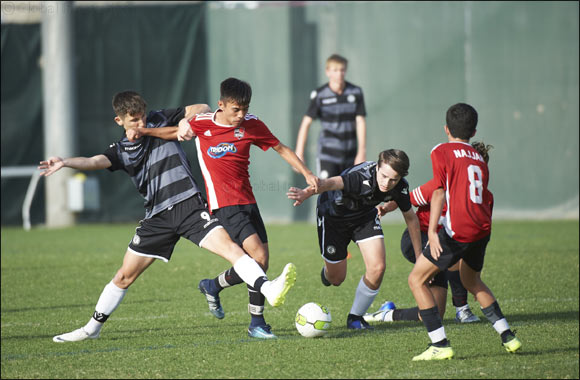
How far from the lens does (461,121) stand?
5.24 metres

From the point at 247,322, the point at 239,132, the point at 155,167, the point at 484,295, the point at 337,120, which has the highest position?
the point at 239,132

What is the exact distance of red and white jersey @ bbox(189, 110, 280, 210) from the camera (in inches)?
237

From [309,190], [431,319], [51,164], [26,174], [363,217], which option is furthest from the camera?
[26,174]

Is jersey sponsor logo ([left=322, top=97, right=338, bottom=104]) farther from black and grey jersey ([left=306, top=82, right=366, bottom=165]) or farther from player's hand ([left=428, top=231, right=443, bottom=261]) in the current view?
player's hand ([left=428, top=231, right=443, bottom=261])

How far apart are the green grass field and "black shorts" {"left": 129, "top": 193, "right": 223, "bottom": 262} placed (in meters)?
0.71

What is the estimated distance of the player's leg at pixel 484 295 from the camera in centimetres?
505

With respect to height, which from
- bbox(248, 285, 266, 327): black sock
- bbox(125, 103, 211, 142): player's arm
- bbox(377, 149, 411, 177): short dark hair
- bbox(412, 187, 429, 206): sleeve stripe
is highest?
bbox(125, 103, 211, 142): player's arm

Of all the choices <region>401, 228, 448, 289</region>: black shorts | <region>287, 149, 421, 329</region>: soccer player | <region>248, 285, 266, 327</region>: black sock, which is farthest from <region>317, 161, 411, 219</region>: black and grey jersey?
<region>248, 285, 266, 327</region>: black sock

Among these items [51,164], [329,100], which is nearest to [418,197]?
[51,164]

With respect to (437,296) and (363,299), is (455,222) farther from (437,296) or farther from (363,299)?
(437,296)

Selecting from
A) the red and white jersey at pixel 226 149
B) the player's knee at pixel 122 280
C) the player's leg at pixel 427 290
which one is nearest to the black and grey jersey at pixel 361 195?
the red and white jersey at pixel 226 149

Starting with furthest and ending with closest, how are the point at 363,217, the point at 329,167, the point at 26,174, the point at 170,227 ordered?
the point at 26,174 < the point at 329,167 < the point at 363,217 < the point at 170,227

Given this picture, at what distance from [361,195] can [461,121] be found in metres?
1.13

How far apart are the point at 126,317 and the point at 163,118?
1.99 metres
